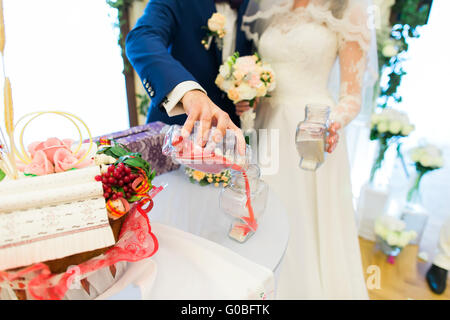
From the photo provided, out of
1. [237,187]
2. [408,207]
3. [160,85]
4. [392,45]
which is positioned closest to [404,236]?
[408,207]

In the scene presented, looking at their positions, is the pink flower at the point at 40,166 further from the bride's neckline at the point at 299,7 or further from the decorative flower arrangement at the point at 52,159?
the bride's neckline at the point at 299,7

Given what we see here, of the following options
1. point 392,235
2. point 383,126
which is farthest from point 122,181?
point 392,235

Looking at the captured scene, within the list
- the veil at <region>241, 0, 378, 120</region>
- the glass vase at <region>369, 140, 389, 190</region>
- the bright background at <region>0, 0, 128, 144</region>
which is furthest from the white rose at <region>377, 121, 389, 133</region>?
the bright background at <region>0, 0, 128, 144</region>

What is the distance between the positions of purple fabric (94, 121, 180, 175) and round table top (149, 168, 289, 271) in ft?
0.19

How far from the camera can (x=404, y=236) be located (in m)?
1.73

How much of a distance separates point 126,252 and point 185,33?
3.29ft

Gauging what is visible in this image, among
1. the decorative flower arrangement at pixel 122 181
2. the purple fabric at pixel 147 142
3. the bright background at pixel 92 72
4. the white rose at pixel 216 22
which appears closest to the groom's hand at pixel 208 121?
the decorative flower arrangement at pixel 122 181

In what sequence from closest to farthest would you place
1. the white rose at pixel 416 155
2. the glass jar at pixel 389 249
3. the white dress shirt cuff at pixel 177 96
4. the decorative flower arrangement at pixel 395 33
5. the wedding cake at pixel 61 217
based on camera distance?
the wedding cake at pixel 61 217, the white dress shirt cuff at pixel 177 96, the decorative flower arrangement at pixel 395 33, the white rose at pixel 416 155, the glass jar at pixel 389 249

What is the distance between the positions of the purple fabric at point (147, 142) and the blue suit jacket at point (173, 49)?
89 mm

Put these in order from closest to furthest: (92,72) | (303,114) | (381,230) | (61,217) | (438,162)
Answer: (61,217)
(303,114)
(438,162)
(381,230)
(92,72)

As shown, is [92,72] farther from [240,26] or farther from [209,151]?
[209,151]

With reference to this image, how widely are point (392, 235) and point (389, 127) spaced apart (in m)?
0.72

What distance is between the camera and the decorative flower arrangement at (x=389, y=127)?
1.67 m

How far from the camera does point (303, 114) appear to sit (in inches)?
49.9
